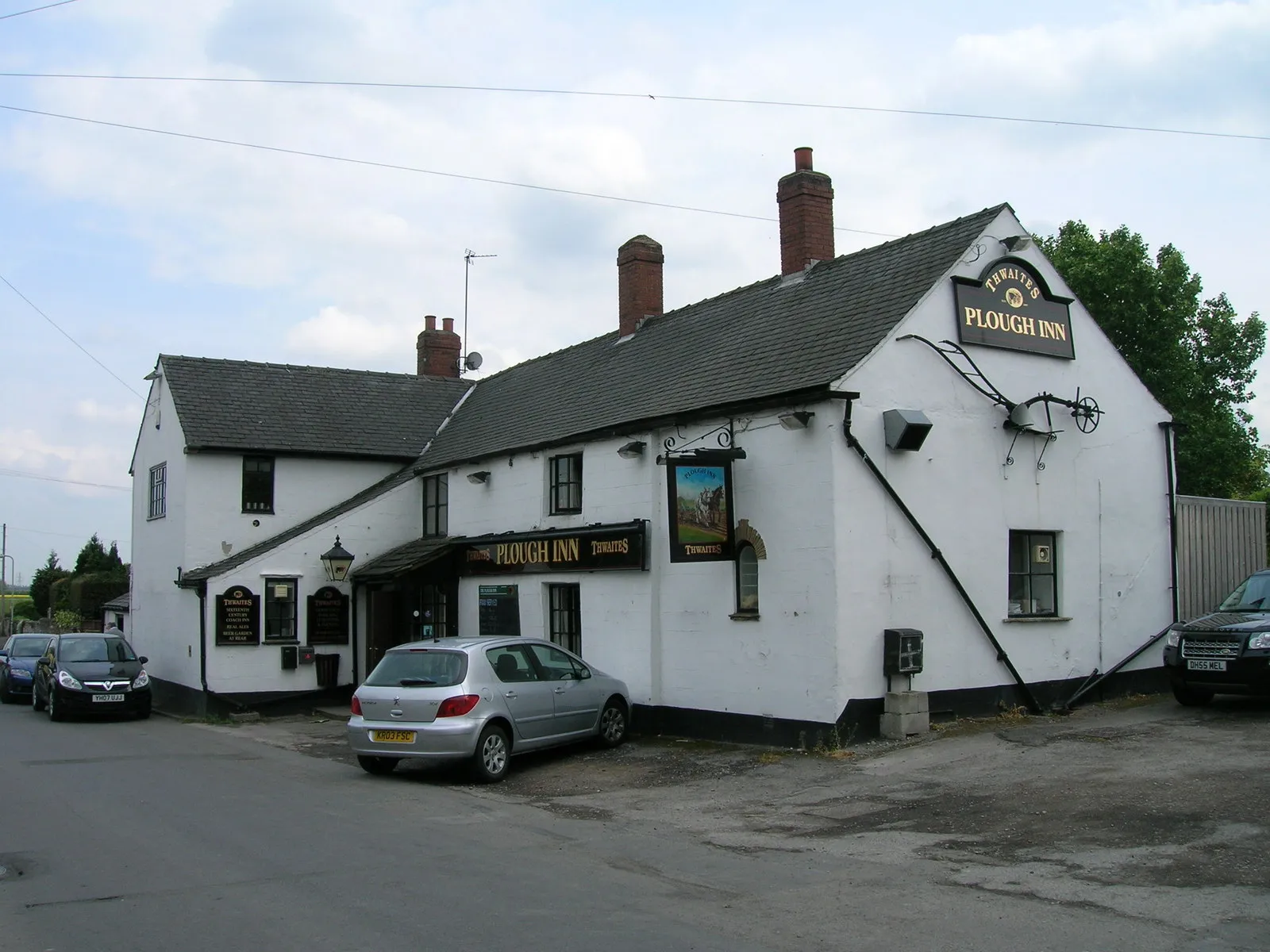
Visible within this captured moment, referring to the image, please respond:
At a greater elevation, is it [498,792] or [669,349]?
[669,349]

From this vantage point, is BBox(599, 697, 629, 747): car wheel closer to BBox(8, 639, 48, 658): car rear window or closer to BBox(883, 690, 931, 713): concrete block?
BBox(883, 690, 931, 713): concrete block

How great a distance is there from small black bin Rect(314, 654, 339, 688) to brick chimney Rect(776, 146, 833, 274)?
1191 centimetres

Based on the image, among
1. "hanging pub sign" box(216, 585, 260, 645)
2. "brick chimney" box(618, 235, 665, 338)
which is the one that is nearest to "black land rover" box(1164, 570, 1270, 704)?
"brick chimney" box(618, 235, 665, 338)

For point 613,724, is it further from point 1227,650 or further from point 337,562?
point 337,562

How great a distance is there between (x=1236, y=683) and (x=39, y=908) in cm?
1294

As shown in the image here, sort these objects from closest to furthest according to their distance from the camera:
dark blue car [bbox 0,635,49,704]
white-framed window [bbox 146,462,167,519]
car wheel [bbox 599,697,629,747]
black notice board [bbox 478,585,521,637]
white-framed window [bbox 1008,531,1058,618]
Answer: car wheel [bbox 599,697,629,747]
white-framed window [bbox 1008,531,1058,618]
black notice board [bbox 478,585,521,637]
white-framed window [bbox 146,462,167,519]
dark blue car [bbox 0,635,49,704]

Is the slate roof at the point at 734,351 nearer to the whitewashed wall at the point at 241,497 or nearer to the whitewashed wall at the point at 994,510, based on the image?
the whitewashed wall at the point at 994,510

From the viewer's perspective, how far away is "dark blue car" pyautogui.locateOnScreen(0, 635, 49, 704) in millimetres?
26141

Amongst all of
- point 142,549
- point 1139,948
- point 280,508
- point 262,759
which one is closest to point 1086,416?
point 1139,948

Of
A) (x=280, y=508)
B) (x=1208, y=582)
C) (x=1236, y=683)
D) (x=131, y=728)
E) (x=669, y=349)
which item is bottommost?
(x=131, y=728)

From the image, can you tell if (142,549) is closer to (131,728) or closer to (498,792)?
(131,728)

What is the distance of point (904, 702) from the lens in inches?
527

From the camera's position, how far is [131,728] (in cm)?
2006

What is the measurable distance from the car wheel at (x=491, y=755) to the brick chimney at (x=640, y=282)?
10984mm
